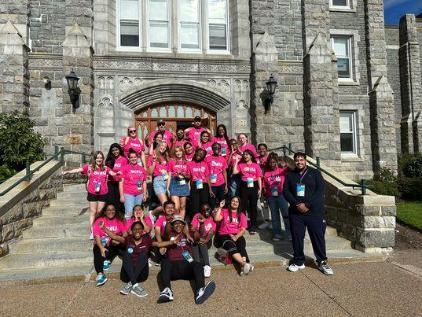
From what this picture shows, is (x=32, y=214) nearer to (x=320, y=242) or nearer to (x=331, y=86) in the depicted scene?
(x=320, y=242)

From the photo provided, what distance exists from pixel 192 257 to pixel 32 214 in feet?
12.7

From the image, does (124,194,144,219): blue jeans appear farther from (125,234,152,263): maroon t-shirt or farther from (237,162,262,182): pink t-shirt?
(237,162,262,182): pink t-shirt

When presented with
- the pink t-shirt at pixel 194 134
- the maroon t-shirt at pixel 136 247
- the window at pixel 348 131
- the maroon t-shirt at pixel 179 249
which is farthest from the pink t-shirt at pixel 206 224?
the window at pixel 348 131

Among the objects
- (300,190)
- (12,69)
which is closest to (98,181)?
(300,190)

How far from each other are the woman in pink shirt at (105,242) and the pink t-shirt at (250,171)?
2.44 m

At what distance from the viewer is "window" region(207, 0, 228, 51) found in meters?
12.5

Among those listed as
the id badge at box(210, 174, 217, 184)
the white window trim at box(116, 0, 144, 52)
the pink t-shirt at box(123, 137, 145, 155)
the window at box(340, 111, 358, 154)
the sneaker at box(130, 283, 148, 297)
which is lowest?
the sneaker at box(130, 283, 148, 297)

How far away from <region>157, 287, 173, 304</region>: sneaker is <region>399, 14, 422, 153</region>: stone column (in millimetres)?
18126

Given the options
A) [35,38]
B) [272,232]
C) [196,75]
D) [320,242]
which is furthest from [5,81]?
[320,242]

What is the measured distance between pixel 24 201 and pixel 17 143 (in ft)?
10.7

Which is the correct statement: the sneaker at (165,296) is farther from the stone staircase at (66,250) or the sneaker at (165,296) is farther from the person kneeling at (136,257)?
the stone staircase at (66,250)

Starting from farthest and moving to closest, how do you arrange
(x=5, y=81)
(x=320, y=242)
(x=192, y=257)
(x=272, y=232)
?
(x=5, y=81), (x=272, y=232), (x=320, y=242), (x=192, y=257)

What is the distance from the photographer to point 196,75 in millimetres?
11953

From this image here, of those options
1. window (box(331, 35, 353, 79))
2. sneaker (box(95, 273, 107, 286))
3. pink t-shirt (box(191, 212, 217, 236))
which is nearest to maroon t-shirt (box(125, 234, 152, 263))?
sneaker (box(95, 273, 107, 286))
